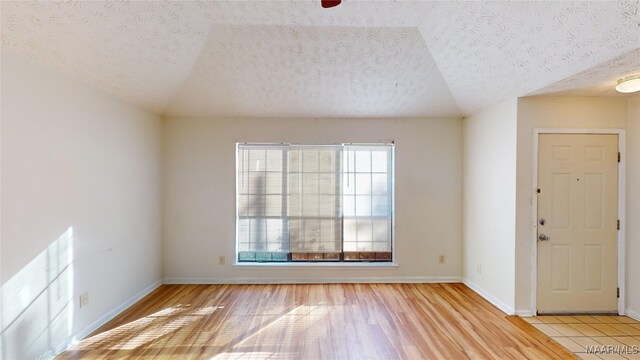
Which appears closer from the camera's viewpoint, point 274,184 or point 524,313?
point 524,313

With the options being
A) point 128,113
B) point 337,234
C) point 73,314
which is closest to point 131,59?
point 128,113

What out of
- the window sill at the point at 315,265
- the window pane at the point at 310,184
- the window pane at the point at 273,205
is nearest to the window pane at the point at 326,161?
the window pane at the point at 310,184

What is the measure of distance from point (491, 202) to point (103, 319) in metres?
4.37

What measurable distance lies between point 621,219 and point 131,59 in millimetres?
5066

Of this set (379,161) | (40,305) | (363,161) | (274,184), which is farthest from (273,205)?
(40,305)

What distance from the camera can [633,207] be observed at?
284 centimetres

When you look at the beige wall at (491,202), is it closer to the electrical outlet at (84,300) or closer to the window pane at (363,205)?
the window pane at (363,205)

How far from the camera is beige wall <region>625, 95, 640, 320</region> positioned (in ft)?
9.20

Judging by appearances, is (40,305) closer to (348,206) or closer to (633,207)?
(348,206)

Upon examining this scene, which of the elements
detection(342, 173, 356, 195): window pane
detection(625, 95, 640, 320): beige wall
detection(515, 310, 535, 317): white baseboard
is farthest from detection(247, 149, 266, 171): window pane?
detection(625, 95, 640, 320): beige wall

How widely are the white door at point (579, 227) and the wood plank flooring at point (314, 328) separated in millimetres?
676

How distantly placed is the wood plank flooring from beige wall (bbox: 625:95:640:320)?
1.24 metres

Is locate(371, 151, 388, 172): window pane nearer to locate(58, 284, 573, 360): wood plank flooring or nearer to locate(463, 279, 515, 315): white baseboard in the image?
locate(58, 284, 573, 360): wood plank flooring

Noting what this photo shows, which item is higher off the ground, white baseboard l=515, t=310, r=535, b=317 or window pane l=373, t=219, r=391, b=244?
window pane l=373, t=219, r=391, b=244
